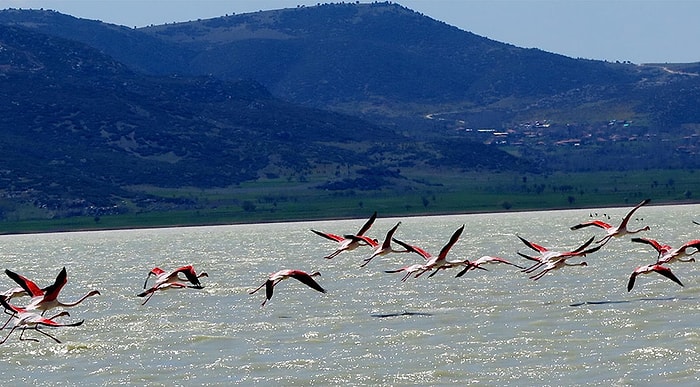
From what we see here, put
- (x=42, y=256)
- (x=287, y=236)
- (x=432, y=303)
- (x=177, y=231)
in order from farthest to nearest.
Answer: (x=177, y=231), (x=287, y=236), (x=42, y=256), (x=432, y=303)

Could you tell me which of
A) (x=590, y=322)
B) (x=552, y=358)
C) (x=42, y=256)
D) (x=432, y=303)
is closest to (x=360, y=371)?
(x=552, y=358)

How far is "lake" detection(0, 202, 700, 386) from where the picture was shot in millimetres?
37500

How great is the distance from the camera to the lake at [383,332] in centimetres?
3750

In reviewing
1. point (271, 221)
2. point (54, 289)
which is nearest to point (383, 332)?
point (54, 289)

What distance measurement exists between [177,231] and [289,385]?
452ft

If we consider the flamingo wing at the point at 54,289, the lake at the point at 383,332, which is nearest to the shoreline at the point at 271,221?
the lake at the point at 383,332

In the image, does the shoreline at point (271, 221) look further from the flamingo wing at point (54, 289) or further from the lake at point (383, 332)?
the flamingo wing at point (54, 289)

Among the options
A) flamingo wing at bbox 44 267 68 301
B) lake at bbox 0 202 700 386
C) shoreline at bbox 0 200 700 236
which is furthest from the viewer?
shoreline at bbox 0 200 700 236

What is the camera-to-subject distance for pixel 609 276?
63969 mm

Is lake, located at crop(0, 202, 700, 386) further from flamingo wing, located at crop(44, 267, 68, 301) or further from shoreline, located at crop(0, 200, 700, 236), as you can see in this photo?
Answer: shoreline, located at crop(0, 200, 700, 236)

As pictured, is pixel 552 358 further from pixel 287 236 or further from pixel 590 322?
pixel 287 236

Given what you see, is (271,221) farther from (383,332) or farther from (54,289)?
(54,289)

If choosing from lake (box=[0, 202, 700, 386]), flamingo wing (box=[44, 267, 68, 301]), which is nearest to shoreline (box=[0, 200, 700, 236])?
lake (box=[0, 202, 700, 386])

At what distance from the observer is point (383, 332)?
148ft
